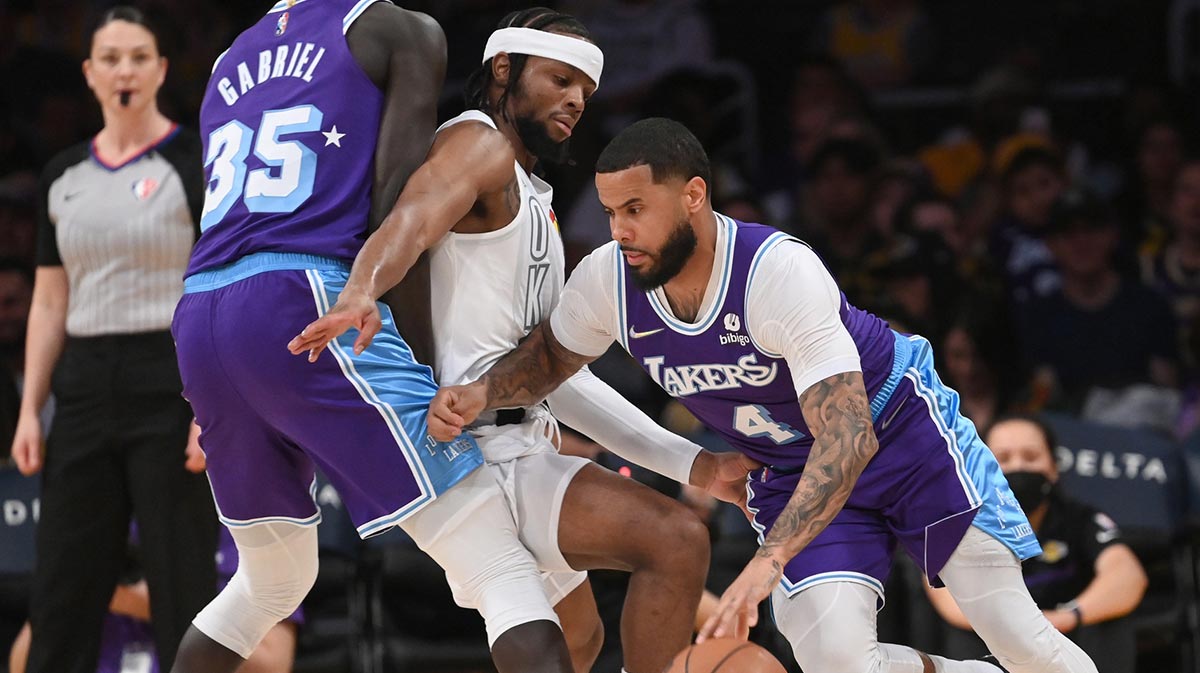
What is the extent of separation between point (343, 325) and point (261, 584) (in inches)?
37.2

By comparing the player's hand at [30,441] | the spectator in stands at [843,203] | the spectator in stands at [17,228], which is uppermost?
the spectator in stands at [843,203]

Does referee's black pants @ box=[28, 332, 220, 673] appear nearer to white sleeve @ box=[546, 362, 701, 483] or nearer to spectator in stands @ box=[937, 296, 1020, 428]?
white sleeve @ box=[546, 362, 701, 483]

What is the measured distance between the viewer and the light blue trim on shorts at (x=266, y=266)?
13.5 ft

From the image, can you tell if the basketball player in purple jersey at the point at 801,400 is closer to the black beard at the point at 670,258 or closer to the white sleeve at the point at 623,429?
the black beard at the point at 670,258

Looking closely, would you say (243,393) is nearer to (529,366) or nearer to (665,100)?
(529,366)

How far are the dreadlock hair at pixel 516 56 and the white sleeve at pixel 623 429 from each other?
2.69ft

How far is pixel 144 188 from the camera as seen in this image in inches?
216

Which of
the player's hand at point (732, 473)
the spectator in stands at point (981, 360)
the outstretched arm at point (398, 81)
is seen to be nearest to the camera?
the outstretched arm at point (398, 81)

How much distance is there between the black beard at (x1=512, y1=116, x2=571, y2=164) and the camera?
14.9 feet

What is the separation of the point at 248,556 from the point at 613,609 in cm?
270

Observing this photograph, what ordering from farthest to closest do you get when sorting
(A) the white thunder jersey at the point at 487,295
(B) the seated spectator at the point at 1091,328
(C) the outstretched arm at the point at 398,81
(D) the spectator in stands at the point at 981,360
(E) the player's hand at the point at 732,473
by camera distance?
(B) the seated spectator at the point at 1091,328 → (D) the spectator in stands at the point at 981,360 → (E) the player's hand at the point at 732,473 → (A) the white thunder jersey at the point at 487,295 → (C) the outstretched arm at the point at 398,81

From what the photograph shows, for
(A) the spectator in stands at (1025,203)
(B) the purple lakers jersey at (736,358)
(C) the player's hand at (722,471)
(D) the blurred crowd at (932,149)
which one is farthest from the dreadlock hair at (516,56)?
(A) the spectator in stands at (1025,203)

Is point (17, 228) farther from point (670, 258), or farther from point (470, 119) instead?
point (670, 258)

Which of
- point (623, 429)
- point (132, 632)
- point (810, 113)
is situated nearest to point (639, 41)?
point (810, 113)
